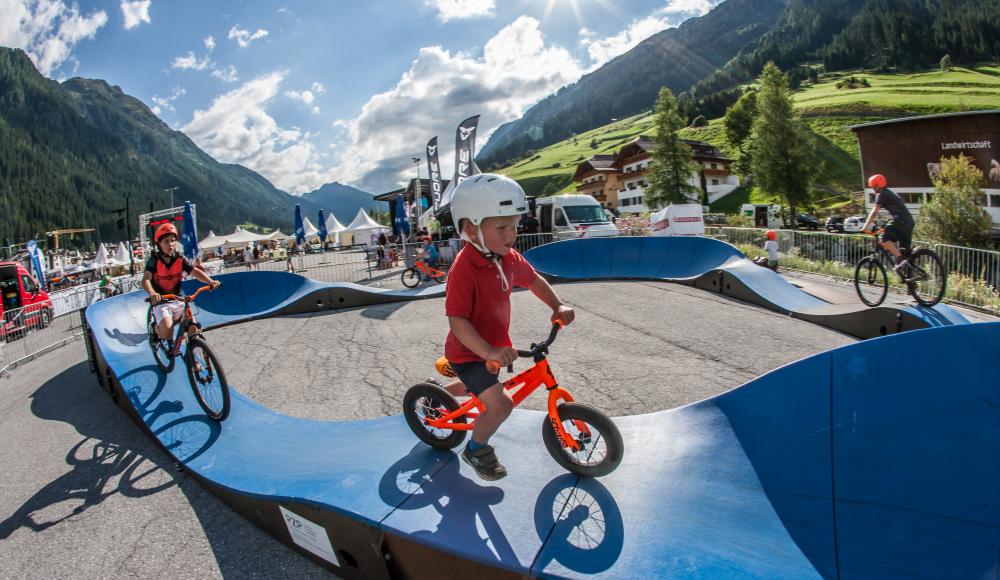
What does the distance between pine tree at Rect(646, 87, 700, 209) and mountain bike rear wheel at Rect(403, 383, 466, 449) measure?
56.3 meters

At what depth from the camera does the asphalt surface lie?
3.45m

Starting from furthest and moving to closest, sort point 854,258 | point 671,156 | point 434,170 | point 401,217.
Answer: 1. point 671,156
2. point 434,170
3. point 401,217
4. point 854,258

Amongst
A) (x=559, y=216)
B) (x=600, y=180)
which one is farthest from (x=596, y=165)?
(x=559, y=216)

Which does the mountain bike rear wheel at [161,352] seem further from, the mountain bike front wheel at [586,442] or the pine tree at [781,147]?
the pine tree at [781,147]

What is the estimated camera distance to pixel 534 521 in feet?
9.16

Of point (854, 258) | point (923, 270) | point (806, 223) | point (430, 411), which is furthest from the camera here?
point (806, 223)

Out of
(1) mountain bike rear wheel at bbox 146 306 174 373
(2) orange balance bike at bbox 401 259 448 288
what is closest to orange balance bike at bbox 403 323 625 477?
(1) mountain bike rear wheel at bbox 146 306 174 373

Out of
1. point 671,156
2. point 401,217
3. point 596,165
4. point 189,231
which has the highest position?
point 596,165

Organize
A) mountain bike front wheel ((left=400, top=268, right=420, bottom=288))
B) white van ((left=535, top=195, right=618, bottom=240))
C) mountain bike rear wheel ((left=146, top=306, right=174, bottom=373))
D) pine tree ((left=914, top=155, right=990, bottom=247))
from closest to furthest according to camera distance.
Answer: mountain bike rear wheel ((left=146, top=306, right=174, bottom=373)) → mountain bike front wheel ((left=400, top=268, right=420, bottom=288)) → pine tree ((left=914, top=155, right=990, bottom=247)) → white van ((left=535, top=195, right=618, bottom=240))

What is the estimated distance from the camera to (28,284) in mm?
20078

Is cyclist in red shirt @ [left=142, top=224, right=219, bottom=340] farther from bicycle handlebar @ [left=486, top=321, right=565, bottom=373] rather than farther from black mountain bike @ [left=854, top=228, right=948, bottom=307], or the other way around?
black mountain bike @ [left=854, top=228, right=948, bottom=307]

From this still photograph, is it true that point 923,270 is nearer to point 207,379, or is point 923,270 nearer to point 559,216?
point 207,379

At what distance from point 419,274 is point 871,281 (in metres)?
13.4

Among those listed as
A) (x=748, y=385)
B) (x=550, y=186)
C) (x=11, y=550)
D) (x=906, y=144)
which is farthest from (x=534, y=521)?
(x=550, y=186)
